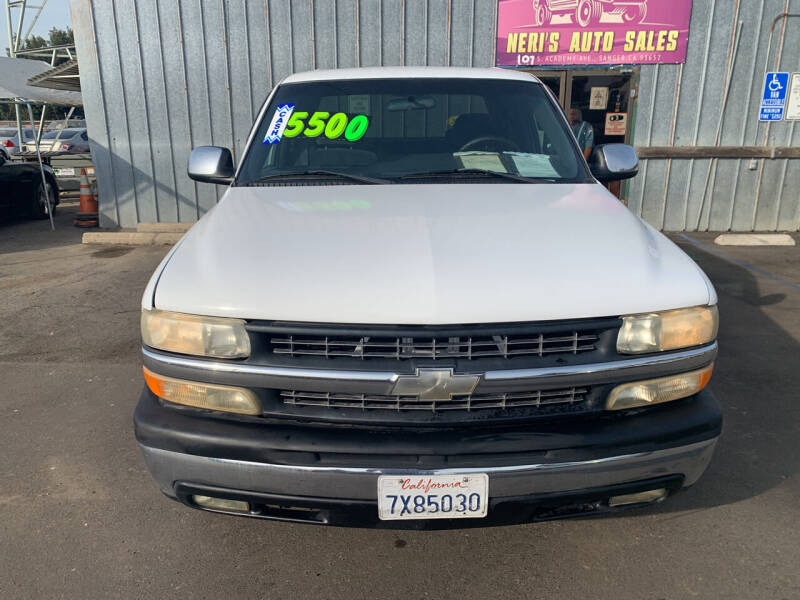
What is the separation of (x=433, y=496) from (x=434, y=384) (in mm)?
347

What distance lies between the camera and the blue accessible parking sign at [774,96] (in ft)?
27.2

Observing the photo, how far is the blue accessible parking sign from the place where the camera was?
8.29 metres

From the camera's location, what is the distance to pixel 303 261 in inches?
80.4

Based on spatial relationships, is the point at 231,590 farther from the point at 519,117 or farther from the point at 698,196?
the point at 698,196

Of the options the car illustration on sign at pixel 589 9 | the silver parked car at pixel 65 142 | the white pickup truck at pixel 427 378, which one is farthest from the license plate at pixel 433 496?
the silver parked car at pixel 65 142

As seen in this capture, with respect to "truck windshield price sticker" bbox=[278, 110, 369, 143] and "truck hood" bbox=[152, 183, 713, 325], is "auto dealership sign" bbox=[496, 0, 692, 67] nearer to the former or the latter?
"truck windshield price sticker" bbox=[278, 110, 369, 143]

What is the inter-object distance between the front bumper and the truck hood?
1.22ft

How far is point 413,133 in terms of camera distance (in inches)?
120

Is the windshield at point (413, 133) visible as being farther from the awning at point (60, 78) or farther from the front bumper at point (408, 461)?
the awning at point (60, 78)

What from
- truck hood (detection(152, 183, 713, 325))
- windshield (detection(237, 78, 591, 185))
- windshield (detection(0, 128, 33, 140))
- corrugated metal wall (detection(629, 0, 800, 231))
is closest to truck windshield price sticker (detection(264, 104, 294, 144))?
windshield (detection(237, 78, 591, 185))

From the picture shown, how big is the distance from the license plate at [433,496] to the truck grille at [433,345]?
37 cm

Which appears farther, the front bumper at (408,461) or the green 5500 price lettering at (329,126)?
the green 5500 price lettering at (329,126)

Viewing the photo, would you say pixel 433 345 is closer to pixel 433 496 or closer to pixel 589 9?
pixel 433 496

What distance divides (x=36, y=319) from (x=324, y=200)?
12.6ft
